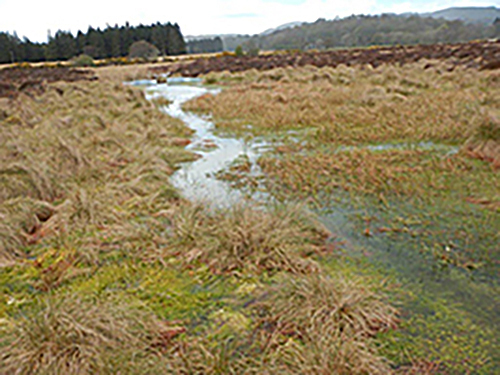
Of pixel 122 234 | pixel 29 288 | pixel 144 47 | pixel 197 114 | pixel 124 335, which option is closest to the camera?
pixel 124 335

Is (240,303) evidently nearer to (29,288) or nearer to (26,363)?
(26,363)

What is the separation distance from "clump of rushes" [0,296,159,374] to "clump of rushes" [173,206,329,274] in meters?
1.05

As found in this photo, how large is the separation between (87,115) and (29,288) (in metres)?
7.71

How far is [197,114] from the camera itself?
1256 cm

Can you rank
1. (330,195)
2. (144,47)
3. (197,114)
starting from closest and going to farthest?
(330,195)
(197,114)
(144,47)

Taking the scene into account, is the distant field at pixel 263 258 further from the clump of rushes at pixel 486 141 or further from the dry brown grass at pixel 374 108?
the dry brown grass at pixel 374 108

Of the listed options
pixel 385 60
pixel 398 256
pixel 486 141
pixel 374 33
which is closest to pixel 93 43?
pixel 385 60

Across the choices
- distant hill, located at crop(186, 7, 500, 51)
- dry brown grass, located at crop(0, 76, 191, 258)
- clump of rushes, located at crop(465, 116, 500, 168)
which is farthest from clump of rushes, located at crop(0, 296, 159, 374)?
distant hill, located at crop(186, 7, 500, 51)

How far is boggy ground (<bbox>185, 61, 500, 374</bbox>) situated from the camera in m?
2.83

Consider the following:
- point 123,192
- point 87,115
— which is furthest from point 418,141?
point 87,115

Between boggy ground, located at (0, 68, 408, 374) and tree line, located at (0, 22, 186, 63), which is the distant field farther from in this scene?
tree line, located at (0, 22, 186, 63)

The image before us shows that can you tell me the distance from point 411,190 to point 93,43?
6389 centimetres

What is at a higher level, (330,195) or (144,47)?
(330,195)

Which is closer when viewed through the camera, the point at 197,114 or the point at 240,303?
the point at 240,303
